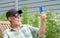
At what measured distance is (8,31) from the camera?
132 inches

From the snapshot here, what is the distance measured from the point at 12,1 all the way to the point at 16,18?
22.7 feet

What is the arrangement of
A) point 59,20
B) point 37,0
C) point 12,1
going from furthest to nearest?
1. point 12,1
2. point 37,0
3. point 59,20

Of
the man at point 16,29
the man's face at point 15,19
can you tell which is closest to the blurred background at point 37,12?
the man at point 16,29

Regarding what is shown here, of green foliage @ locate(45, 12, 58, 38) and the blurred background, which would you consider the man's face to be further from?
green foliage @ locate(45, 12, 58, 38)

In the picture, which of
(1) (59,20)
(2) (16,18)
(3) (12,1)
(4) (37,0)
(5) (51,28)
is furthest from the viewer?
(3) (12,1)

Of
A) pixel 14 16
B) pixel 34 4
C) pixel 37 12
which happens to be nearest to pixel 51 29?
pixel 14 16

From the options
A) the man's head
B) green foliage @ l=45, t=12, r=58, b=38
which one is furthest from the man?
green foliage @ l=45, t=12, r=58, b=38

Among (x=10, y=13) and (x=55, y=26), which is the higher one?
(x=10, y=13)

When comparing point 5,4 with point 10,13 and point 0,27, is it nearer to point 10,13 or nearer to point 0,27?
point 0,27

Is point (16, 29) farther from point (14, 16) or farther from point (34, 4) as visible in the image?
point (34, 4)

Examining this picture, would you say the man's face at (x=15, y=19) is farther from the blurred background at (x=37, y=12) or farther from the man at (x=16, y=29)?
the blurred background at (x=37, y=12)

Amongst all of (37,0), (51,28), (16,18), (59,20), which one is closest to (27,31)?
(16,18)

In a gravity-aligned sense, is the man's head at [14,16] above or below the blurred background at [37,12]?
above

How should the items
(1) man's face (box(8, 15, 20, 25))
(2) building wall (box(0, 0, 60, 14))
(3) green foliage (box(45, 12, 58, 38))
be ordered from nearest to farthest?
(1) man's face (box(8, 15, 20, 25)), (3) green foliage (box(45, 12, 58, 38)), (2) building wall (box(0, 0, 60, 14))
